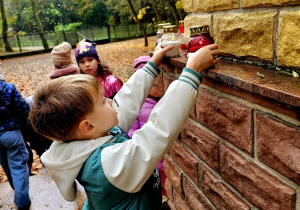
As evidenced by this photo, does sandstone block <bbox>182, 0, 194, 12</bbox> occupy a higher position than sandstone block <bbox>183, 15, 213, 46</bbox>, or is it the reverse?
sandstone block <bbox>182, 0, 194, 12</bbox>

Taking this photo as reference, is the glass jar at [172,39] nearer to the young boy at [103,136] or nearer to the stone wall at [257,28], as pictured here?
the stone wall at [257,28]

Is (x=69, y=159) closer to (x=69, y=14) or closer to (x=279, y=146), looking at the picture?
(x=279, y=146)

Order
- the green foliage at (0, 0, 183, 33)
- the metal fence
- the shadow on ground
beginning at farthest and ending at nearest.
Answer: the green foliage at (0, 0, 183, 33) → the metal fence → the shadow on ground

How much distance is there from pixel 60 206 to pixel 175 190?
2.13 metres

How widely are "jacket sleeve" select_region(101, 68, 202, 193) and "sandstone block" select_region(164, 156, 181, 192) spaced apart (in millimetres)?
895

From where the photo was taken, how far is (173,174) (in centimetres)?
218

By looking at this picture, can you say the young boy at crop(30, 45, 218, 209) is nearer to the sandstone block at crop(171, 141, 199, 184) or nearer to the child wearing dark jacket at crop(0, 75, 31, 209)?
the sandstone block at crop(171, 141, 199, 184)

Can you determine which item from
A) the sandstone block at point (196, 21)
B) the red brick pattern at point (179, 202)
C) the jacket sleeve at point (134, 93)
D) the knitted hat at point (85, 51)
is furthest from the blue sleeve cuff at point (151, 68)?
the knitted hat at point (85, 51)

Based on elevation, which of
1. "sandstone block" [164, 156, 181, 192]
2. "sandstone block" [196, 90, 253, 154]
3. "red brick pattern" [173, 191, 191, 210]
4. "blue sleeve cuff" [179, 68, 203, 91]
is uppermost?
"blue sleeve cuff" [179, 68, 203, 91]

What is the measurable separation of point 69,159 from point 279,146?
3.13 feet

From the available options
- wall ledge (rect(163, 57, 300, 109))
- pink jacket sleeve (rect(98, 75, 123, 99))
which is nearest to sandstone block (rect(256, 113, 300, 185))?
wall ledge (rect(163, 57, 300, 109))

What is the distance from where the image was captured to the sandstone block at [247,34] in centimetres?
117

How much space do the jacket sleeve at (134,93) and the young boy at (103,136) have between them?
293 mm

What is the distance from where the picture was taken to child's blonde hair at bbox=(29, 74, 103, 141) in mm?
1295
